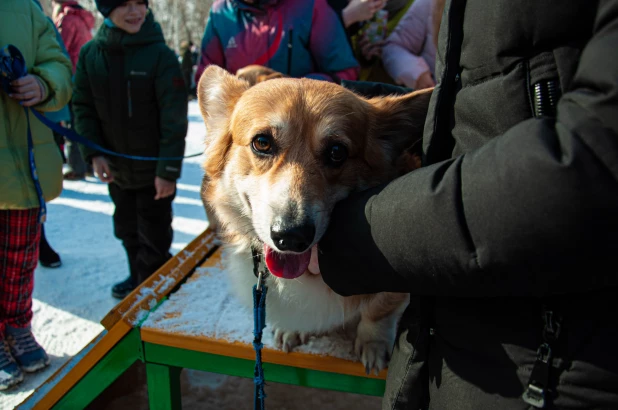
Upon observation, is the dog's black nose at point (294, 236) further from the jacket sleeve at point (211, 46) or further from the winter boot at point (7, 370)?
the winter boot at point (7, 370)

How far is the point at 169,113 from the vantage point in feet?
10.4

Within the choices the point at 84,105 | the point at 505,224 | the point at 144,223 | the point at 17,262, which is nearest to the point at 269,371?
the point at 505,224

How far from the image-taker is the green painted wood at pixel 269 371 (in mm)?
1822

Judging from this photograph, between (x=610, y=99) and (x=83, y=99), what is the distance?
11.1 ft

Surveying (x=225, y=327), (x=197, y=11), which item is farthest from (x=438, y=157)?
(x=197, y=11)

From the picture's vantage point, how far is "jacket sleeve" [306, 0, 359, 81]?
2.74m

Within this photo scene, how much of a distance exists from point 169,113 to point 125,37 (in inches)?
23.6

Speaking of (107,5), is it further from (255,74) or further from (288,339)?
(288,339)

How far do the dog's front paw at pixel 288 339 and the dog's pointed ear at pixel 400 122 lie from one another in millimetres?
843

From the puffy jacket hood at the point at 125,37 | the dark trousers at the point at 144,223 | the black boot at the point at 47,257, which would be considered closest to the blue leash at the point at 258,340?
the dark trousers at the point at 144,223

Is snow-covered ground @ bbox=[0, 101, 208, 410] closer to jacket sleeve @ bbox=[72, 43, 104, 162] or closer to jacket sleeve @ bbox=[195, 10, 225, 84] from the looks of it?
jacket sleeve @ bbox=[195, 10, 225, 84]

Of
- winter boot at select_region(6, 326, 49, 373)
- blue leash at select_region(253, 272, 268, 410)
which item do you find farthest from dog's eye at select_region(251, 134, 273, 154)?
winter boot at select_region(6, 326, 49, 373)

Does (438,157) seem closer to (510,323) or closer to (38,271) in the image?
(510,323)

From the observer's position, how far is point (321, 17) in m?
2.74
